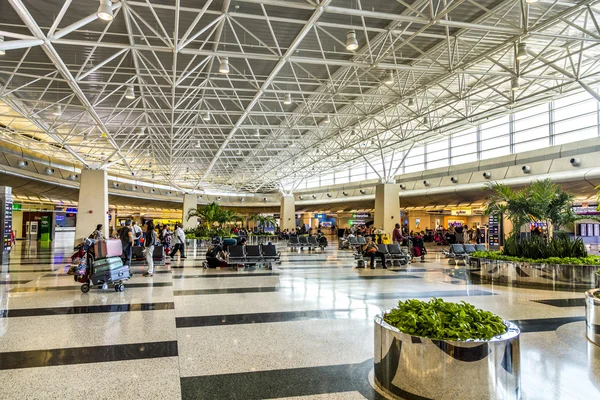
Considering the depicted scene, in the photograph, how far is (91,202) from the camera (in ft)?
83.1

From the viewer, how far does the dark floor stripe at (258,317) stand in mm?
6508

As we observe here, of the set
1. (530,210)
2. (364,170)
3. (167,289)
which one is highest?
(364,170)

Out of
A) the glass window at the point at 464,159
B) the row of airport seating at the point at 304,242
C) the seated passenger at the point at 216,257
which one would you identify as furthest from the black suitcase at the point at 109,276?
the glass window at the point at 464,159

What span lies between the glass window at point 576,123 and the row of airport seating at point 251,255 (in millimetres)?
21476

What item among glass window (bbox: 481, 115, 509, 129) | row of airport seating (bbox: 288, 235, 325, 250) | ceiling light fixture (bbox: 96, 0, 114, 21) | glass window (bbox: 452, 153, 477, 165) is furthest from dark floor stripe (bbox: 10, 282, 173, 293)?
glass window (bbox: 452, 153, 477, 165)

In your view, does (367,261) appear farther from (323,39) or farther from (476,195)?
(476,195)

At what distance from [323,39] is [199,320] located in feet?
36.3

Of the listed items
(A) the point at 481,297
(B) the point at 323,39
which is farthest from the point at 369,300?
(B) the point at 323,39

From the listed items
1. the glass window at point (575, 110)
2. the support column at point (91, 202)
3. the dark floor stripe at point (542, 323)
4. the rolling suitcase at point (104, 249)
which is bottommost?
the dark floor stripe at point (542, 323)

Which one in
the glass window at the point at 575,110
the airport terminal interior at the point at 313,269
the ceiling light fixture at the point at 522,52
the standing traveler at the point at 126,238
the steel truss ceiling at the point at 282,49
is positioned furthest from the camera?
the glass window at the point at 575,110

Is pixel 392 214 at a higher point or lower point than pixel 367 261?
higher

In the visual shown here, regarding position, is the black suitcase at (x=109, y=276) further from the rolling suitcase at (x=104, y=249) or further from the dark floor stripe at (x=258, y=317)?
the dark floor stripe at (x=258, y=317)

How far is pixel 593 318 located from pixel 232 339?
4930 millimetres

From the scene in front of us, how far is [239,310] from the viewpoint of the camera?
7.48 meters
